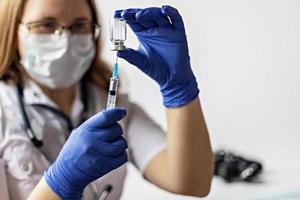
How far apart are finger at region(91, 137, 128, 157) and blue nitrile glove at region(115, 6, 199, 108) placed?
17 cm

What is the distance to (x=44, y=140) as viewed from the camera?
124 cm

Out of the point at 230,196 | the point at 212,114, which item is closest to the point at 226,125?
the point at 212,114

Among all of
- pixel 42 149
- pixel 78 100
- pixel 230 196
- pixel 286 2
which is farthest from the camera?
pixel 286 2

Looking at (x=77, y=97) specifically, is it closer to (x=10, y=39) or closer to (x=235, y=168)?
(x=10, y=39)

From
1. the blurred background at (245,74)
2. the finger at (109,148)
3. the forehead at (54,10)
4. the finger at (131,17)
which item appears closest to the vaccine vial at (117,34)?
the finger at (131,17)

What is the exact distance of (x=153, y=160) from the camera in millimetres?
1321

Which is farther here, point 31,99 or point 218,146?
point 218,146

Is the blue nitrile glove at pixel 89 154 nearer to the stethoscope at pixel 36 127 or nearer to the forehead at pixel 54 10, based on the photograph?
the stethoscope at pixel 36 127

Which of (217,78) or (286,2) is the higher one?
(286,2)

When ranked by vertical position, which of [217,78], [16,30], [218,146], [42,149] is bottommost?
[218,146]

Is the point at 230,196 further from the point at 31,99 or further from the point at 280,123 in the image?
the point at 31,99

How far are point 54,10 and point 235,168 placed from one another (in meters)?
0.84

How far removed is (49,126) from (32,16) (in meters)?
0.25

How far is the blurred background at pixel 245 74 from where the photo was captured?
1850mm
